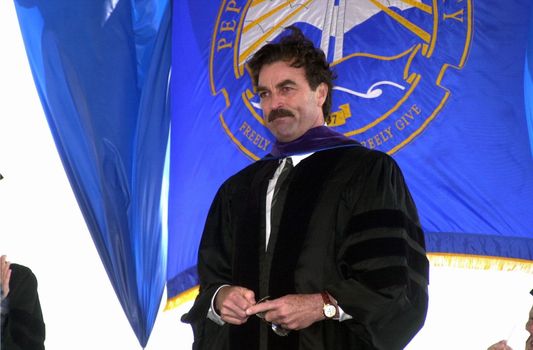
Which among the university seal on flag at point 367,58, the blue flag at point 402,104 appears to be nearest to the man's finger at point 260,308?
→ the blue flag at point 402,104

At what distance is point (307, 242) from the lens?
2.27m

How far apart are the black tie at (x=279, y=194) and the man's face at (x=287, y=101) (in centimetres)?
9

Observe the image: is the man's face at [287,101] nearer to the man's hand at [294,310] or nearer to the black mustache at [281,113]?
the black mustache at [281,113]

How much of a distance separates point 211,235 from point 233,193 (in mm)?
151

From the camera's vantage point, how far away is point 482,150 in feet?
11.4

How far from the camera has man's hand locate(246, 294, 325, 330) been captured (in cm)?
205

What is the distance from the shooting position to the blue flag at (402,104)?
3.42m

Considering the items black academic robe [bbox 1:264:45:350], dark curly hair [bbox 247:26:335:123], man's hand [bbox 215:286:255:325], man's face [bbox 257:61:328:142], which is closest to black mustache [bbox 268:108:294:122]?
man's face [bbox 257:61:328:142]

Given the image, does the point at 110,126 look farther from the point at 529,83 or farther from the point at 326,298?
the point at 326,298

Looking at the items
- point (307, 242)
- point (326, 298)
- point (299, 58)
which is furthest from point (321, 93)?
point (326, 298)

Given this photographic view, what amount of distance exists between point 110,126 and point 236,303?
203 cm

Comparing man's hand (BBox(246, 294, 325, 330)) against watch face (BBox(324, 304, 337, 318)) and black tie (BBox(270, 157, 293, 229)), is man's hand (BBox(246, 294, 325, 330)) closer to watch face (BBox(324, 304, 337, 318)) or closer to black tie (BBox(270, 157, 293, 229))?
watch face (BBox(324, 304, 337, 318))

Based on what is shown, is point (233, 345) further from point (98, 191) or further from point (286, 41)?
point (98, 191)

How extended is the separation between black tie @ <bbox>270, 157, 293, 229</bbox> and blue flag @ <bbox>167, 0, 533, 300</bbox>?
1.27 meters
